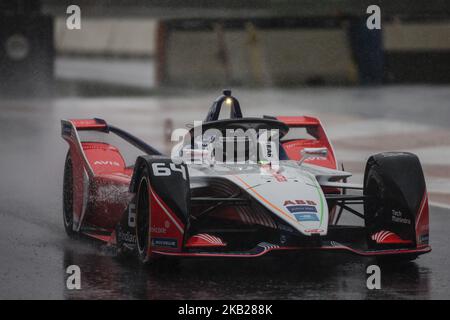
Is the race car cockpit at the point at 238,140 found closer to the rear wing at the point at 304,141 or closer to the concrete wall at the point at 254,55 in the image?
the rear wing at the point at 304,141

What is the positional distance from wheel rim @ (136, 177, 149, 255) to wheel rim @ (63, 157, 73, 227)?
1763mm

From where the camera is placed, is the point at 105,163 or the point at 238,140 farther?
the point at 105,163

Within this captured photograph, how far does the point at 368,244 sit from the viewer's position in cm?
895

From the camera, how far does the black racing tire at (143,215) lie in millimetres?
8750

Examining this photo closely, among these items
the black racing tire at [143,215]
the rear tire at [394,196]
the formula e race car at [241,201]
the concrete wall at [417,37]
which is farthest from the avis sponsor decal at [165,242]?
the concrete wall at [417,37]

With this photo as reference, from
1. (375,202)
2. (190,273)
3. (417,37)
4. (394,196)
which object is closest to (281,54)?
(417,37)

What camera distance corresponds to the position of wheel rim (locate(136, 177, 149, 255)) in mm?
8841

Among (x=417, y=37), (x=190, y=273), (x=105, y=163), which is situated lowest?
(x=190, y=273)

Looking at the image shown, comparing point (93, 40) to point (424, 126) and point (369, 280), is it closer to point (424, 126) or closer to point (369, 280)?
point (424, 126)

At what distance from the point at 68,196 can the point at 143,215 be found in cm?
212

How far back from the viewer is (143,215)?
8.93 m

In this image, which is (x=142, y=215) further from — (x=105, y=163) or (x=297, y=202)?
(x=105, y=163)

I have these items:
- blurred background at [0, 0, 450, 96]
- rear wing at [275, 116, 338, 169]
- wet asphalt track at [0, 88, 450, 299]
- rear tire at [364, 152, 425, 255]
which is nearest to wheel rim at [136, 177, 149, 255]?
wet asphalt track at [0, 88, 450, 299]

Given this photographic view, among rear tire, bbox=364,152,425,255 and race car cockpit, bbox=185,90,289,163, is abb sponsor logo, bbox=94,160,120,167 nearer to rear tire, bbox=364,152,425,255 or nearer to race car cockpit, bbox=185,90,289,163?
race car cockpit, bbox=185,90,289,163
